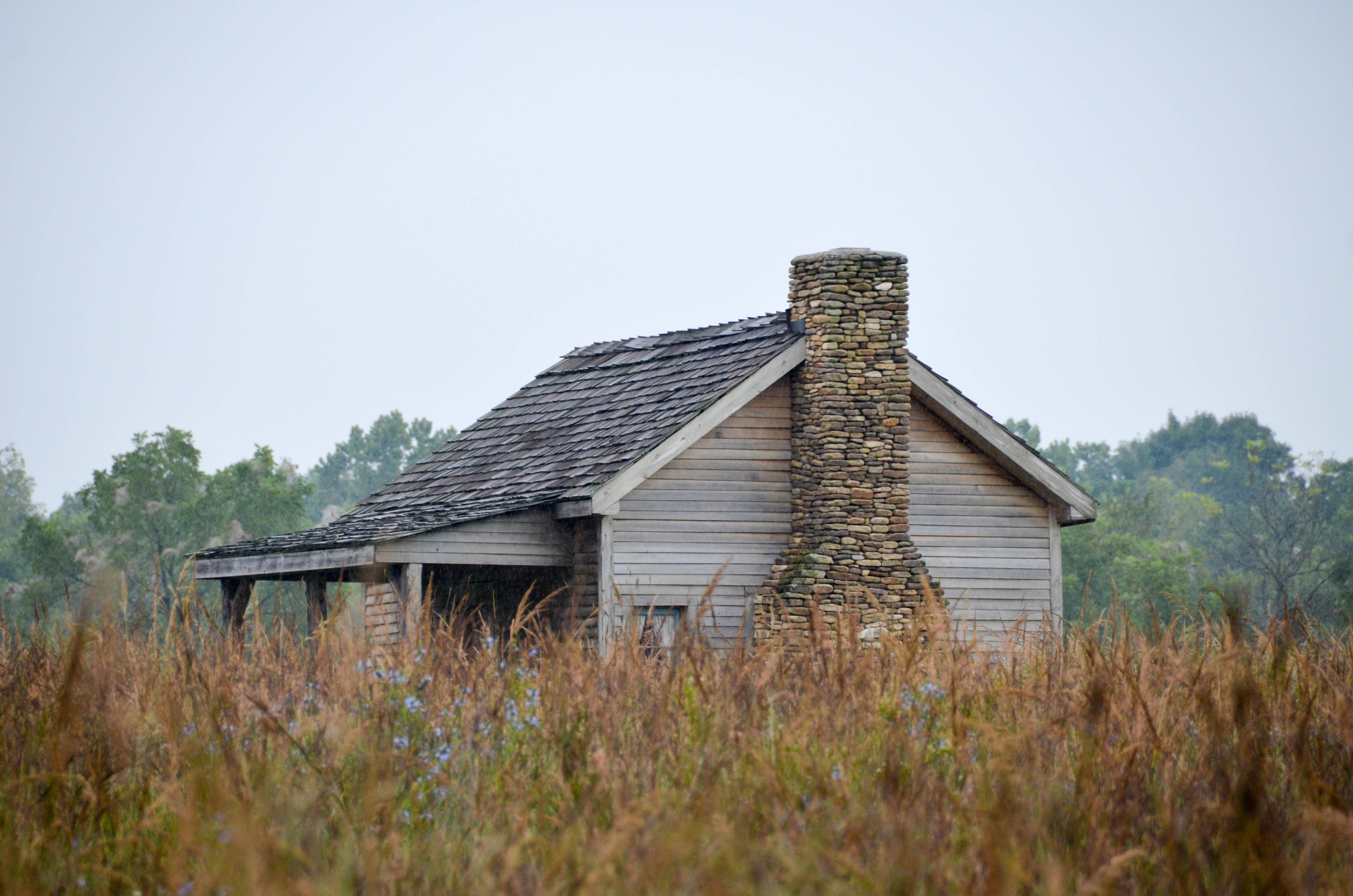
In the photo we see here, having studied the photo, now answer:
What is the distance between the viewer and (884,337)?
18.4 meters

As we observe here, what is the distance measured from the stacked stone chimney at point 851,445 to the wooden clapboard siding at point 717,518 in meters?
0.23

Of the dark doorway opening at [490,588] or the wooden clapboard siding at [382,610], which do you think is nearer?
the dark doorway opening at [490,588]

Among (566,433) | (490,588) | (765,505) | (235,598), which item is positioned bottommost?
(235,598)

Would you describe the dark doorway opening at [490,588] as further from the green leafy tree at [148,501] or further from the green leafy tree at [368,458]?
the green leafy tree at [368,458]

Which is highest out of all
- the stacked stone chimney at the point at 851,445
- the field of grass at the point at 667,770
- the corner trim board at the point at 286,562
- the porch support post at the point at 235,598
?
the stacked stone chimney at the point at 851,445

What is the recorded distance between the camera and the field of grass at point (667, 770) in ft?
13.0

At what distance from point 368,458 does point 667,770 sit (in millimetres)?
104930

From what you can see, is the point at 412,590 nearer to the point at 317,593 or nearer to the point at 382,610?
the point at 382,610

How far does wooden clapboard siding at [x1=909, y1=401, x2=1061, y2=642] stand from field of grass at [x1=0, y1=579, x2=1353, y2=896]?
12.4m

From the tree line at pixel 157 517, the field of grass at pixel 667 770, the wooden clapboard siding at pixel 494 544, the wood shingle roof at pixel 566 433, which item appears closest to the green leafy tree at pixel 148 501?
the tree line at pixel 157 517

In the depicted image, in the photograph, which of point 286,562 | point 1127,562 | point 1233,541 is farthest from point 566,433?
point 1233,541

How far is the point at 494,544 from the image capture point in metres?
17.1

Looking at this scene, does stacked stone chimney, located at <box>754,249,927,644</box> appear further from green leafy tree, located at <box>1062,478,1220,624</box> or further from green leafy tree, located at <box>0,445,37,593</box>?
green leafy tree, located at <box>0,445,37,593</box>

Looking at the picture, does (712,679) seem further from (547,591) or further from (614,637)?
(547,591)
